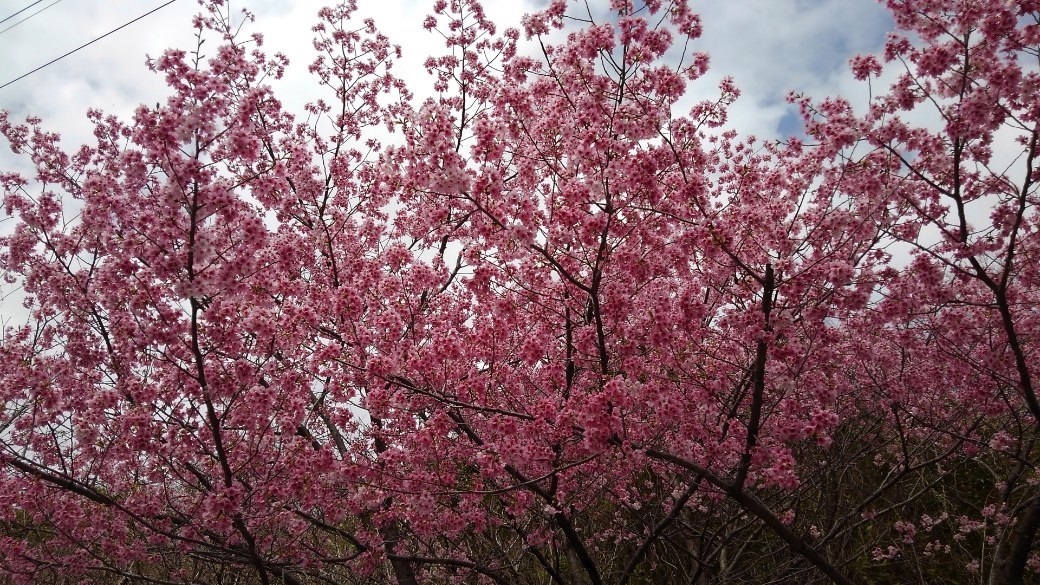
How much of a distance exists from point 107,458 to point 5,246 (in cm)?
288

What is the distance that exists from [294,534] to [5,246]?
4.70 m

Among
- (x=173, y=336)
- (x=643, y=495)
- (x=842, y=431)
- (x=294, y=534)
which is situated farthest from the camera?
(x=842, y=431)

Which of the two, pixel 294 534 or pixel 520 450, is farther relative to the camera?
pixel 294 534

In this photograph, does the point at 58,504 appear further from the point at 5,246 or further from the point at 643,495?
the point at 643,495

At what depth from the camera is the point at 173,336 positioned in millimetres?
5160

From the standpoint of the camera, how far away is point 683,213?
5824 mm

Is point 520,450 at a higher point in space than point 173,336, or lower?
lower

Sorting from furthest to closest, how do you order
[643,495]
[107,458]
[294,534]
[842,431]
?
[842,431] → [643,495] → [294,534] → [107,458]

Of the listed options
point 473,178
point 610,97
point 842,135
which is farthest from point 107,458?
point 842,135

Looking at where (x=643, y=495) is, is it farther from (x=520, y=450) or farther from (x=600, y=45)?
(x=600, y=45)

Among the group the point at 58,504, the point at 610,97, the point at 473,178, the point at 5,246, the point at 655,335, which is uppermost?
the point at 5,246

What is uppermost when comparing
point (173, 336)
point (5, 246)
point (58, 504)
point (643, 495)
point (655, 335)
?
point (5, 246)

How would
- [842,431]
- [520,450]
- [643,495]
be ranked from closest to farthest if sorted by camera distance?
[520,450], [643,495], [842,431]

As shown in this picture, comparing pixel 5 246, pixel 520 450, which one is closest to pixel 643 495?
pixel 520 450
